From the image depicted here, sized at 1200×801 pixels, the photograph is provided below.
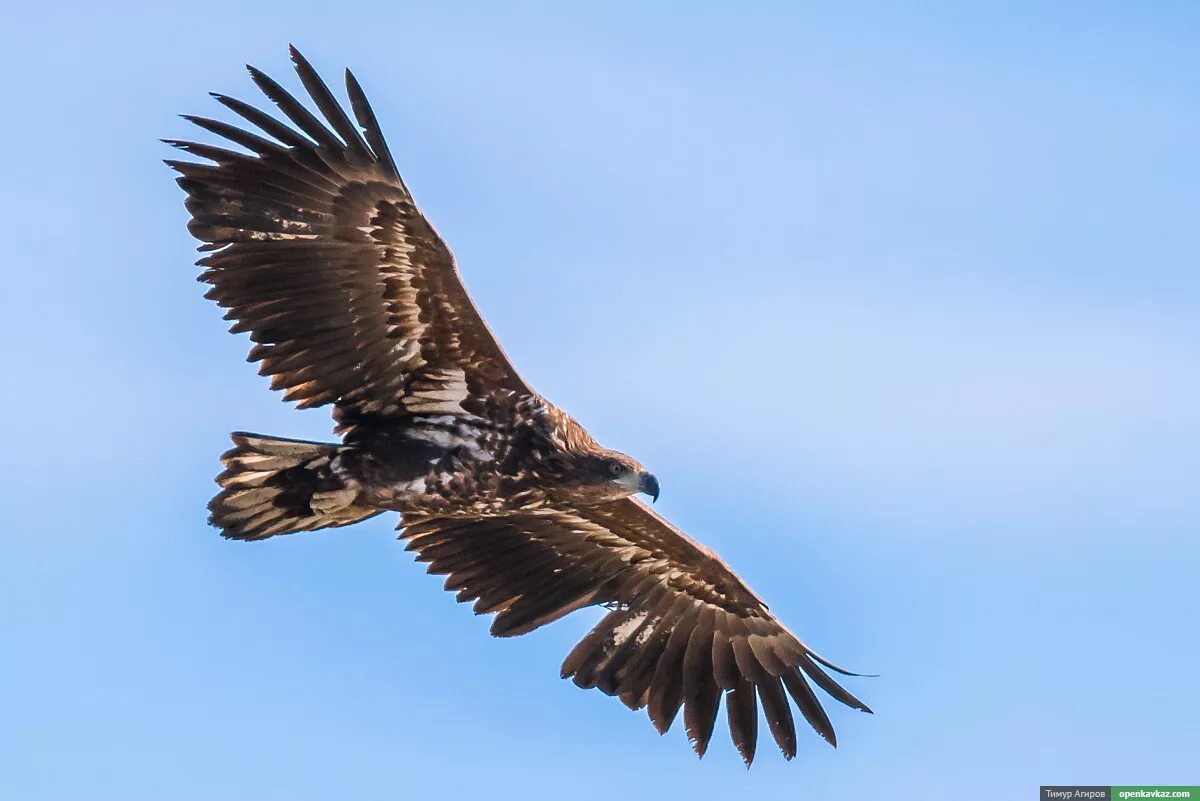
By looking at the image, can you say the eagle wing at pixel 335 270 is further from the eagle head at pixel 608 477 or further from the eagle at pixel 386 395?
the eagle head at pixel 608 477

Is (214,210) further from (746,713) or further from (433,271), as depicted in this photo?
(746,713)

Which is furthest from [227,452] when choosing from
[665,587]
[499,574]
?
[665,587]

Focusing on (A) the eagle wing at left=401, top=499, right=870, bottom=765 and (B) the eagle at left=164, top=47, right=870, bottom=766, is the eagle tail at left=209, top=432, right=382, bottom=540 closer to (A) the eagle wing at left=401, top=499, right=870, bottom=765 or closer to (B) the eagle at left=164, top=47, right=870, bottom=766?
(B) the eagle at left=164, top=47, right=870, bottom=766

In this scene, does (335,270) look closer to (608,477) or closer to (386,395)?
(386,395)

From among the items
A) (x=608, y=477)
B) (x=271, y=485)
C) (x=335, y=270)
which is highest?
(x=335, y=270)

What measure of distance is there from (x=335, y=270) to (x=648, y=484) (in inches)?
114

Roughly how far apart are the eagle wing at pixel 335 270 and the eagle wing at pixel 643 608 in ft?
6.28

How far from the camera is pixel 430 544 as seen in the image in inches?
675

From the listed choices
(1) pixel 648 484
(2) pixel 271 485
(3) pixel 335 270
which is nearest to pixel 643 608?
(1) pixel 648 484

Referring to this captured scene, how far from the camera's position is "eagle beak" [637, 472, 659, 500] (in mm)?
15453

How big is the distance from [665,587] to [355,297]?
13.7ft

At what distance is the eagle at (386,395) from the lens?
1483 cm

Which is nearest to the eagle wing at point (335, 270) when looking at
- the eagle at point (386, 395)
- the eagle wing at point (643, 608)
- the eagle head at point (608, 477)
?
the eagle at point (386, 395)

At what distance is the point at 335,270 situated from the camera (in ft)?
49.7
